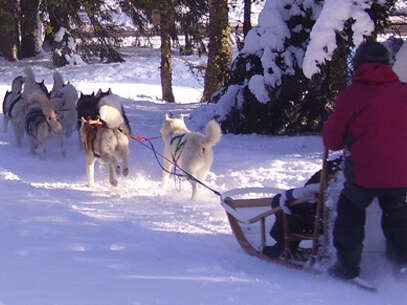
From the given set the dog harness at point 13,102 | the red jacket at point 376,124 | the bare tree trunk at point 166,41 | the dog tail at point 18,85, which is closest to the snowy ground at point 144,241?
the red jacket at point 376,124

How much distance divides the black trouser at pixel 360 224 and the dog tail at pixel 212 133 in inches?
103

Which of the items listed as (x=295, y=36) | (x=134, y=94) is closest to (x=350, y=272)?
(x=295, y=36)

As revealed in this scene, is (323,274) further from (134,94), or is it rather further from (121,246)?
(134,94)

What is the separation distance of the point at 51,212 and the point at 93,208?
2.50ft

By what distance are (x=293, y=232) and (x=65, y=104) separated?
787 cm

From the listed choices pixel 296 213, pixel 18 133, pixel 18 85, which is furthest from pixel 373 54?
pixel 18 85

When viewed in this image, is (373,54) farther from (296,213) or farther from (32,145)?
(32,145)

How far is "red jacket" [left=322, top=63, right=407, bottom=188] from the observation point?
349cm

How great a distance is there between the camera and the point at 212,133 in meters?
6.31

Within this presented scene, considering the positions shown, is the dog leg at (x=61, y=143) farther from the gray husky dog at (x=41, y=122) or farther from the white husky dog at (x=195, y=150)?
the white husky dog at (x=195, y=150)

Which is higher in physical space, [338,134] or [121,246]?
[338,134]

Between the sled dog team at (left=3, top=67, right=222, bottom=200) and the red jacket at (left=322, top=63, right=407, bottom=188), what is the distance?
2766mm

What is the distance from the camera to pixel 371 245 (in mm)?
3932

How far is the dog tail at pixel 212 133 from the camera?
245 inches
